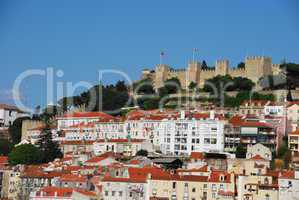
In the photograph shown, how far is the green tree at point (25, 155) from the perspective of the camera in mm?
44594

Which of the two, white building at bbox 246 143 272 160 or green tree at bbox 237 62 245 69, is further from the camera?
green tree at bbox 237 62 245 69

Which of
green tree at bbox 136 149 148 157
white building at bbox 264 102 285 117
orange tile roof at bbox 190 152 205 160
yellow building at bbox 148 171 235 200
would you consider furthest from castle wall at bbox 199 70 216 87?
yellow building at bbox 148 171 235 200

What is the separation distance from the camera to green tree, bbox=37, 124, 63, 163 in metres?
45.8

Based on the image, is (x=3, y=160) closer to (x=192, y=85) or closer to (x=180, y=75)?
(x=192, y=85)

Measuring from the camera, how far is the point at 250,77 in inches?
2125

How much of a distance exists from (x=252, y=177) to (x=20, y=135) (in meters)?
27.5

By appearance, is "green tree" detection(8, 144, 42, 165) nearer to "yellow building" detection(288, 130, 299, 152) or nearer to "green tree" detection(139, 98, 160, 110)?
"green tree" detection(139, 98, 160, 110)

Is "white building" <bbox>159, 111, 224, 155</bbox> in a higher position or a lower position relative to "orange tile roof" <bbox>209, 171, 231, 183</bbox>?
higher

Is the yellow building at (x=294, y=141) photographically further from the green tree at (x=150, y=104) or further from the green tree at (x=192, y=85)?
the green tree at (x=192, y=85)

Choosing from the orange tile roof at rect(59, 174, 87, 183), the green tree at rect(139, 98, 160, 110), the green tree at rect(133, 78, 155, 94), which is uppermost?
the green tree at rect(133, 78, 155, 94)

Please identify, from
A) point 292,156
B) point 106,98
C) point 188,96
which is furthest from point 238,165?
point 106,98

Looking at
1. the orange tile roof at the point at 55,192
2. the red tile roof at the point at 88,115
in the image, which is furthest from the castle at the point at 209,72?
the orange tile roof at the point at 55,192

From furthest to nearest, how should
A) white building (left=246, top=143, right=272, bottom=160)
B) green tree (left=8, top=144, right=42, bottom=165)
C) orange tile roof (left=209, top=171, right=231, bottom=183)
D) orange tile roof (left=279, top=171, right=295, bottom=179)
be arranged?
green tree (left=8, top=144, right=42, bottom=165)
white building (left=246, top=143, right=272, bottom=160)
orange tile roof (left=209, top=171, right=231, bottom=183)
orange tile roof (left=279, top=171, right=295, bottom=179)

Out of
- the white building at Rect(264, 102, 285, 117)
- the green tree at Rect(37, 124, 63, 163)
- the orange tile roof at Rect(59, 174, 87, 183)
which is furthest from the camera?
the green tree at Rect(37, 124, 63, 163)
